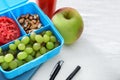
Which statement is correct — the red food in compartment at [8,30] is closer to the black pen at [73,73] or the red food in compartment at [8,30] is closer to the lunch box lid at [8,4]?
the lunch box lid at [8,4]

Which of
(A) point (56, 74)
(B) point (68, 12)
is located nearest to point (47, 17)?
(B) point (68, 12)

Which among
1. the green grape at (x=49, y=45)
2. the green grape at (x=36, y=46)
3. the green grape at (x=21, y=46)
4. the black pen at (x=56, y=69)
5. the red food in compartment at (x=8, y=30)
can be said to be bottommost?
the black pen at (x=56, y=69)

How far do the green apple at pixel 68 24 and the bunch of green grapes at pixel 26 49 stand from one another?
0.04m

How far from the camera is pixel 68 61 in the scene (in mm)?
743

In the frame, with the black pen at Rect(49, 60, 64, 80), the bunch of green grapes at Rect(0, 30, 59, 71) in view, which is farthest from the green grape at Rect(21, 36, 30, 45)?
the black pen at Rect(49, 60, 64, 80)

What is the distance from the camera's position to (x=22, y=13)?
797mm

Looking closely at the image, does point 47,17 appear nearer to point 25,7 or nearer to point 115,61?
point 25,7

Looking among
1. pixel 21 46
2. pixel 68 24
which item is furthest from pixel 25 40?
pixel 68 24

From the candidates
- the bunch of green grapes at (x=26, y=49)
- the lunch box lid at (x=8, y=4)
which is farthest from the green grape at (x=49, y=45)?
the lunch box lid at (x=8, y=4)

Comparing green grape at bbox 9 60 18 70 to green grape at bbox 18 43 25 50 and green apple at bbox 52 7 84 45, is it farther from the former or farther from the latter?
green apple at bbox 52 7 84 45

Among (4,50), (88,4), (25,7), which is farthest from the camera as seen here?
(88,4)

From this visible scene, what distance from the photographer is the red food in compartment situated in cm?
71

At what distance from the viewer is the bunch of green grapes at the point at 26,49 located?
647 mm

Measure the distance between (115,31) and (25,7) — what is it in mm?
284
